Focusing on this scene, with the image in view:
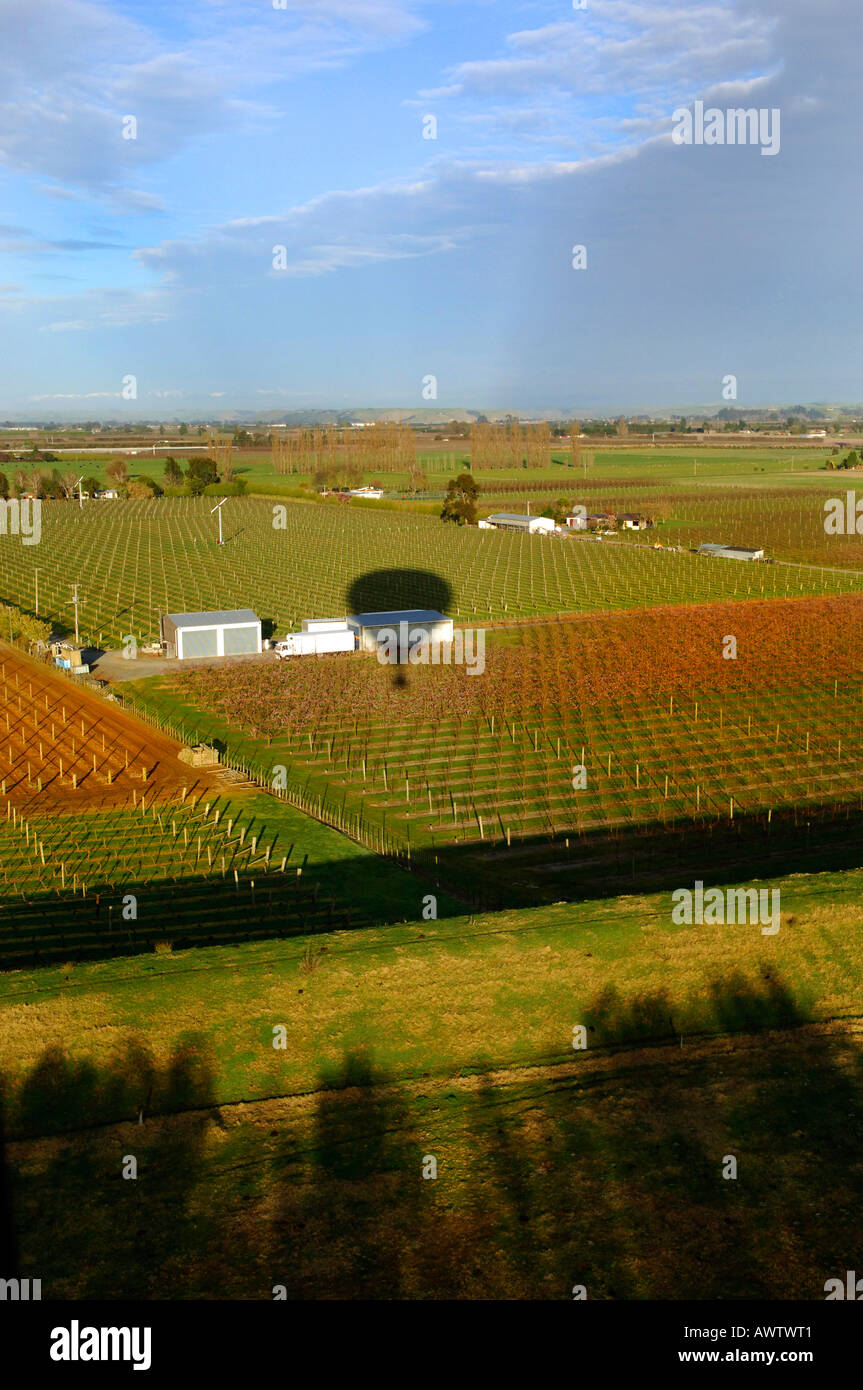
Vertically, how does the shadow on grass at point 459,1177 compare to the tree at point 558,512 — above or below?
below

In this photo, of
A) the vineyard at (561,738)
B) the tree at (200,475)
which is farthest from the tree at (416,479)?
the vineyard at (561,738)

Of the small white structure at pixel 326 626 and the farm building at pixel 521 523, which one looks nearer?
the small white structure at pixel 326 626

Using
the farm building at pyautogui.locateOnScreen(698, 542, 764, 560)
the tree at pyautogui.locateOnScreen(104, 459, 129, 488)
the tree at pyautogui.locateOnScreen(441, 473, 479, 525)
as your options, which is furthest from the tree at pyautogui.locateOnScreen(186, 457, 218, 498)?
the farm building at pyautogui.locateOnScreen(698, 542, 764, 560)

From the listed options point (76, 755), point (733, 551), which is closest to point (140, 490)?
point (733, 551)

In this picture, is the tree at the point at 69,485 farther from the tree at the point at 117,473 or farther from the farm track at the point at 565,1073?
the farm track at the point at 565,1073

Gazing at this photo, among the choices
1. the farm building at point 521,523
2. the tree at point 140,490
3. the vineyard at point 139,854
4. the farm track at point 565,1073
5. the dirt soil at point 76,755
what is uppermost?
the tree at point 140,490
